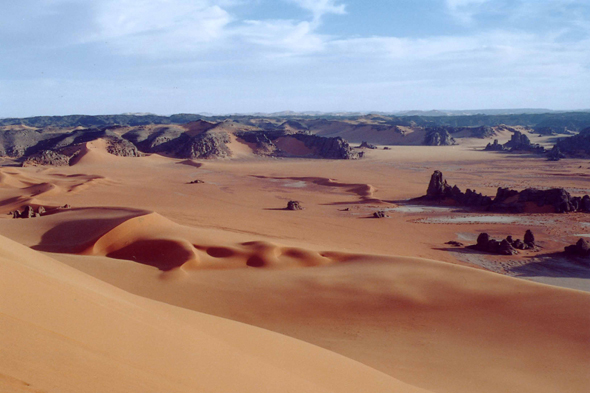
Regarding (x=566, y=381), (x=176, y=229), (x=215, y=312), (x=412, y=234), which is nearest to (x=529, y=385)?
(x=566, y=381)

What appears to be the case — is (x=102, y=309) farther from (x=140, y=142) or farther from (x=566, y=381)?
(x=140, y=142)

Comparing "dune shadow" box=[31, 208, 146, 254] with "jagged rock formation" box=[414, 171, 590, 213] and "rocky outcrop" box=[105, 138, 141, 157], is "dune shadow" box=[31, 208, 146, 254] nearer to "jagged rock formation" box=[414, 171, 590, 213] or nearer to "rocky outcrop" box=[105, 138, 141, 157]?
"jagged rock formation" box=[414, 171, 590, 213]

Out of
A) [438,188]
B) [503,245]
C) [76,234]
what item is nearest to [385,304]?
[503,245]

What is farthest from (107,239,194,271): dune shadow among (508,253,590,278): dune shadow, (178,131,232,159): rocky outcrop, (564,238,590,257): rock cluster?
(178,131,232,159): rocky outcrop

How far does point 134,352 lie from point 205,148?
53.7 metres

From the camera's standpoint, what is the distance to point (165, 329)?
4.92 metres

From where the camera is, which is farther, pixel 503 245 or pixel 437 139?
pixel 437 139

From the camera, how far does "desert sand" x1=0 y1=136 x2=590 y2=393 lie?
368 centimetres

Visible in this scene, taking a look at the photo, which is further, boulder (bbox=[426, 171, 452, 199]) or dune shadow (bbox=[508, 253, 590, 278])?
boulder (bbox=[426, 171, 452, 199])

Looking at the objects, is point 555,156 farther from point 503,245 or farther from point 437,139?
point 503,245

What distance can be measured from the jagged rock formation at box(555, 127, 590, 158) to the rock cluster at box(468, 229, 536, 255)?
47.3m

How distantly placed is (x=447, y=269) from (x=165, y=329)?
7.29 m

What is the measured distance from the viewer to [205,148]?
56094 mm

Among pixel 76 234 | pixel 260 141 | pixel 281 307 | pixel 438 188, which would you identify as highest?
pixel 260 141
